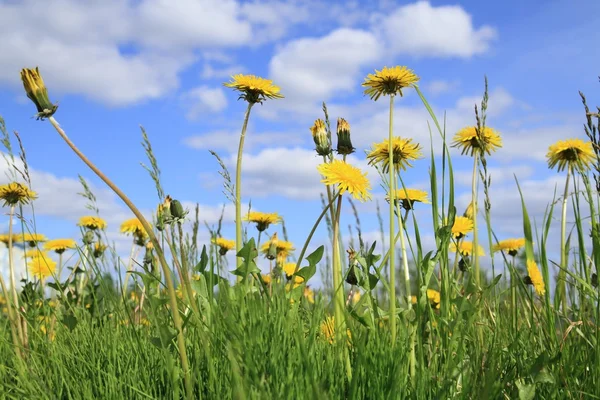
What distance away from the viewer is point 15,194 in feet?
10.0

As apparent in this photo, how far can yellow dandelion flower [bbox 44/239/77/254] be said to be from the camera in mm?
4590

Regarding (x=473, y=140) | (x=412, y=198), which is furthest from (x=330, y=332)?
(x=473, y=140)

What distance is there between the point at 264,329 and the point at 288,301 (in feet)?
0.80

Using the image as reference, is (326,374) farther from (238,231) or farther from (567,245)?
(567,245)

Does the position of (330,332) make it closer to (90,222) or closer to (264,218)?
(264,218)

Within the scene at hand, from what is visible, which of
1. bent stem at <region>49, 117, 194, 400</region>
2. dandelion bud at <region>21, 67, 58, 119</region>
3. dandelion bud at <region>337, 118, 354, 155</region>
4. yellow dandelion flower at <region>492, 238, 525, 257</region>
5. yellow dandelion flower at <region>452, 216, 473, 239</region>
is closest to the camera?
bent stem at <region>49, 117, 194, 400</region>

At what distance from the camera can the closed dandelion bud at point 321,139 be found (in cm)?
205

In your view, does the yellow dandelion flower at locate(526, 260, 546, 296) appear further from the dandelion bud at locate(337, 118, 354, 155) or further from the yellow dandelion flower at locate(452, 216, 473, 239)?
the dandelion bud at locate(337, 118, 354, 155)

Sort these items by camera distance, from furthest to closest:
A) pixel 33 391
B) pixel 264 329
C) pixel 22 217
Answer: pixel 22 217 → pixel 33 391 → pixel 264 329

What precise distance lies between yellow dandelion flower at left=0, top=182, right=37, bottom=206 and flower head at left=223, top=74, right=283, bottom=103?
1490 mm

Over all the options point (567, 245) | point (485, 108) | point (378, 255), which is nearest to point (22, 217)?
point (378, 255)

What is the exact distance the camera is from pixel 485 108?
91.0 inches

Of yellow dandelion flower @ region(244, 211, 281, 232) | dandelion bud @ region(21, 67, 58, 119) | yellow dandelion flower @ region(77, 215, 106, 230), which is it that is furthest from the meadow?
yellow dandelion flower @ region(77, 215, 106, 230)

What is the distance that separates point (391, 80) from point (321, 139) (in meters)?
0.31
